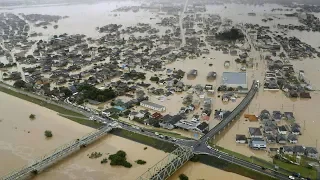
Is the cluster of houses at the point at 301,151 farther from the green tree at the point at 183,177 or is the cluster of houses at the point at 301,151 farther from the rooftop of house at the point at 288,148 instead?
the green tree at the point at 183,177

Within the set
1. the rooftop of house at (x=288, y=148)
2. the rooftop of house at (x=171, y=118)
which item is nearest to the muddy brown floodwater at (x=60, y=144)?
the rooftop of house at (x=171, y=118)

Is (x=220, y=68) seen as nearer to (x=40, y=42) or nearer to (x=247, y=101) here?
(x=247, y=101)

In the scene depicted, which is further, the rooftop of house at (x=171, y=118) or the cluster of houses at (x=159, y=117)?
the rooftop of house at (x=171, y=118)

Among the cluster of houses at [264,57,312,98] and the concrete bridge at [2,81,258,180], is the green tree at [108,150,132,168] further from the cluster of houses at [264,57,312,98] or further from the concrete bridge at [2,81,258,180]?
the cluster of houses at [264,57,312,98]

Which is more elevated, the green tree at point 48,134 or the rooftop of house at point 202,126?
the rooftop of house at point 202,126

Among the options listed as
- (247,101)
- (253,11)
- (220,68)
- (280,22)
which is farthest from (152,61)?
(253,11)

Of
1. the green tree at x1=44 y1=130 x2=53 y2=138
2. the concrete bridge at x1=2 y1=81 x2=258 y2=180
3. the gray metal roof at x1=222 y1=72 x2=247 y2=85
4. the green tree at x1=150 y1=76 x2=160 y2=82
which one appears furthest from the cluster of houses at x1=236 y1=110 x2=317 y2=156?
the green tree at x1=44 y1=130 x2=53 y2=138

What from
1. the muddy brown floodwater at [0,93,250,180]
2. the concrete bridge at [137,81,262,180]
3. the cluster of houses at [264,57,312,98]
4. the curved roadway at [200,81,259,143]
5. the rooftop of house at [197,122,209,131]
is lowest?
the muddy brown floodwater at [0,93,250,180]
